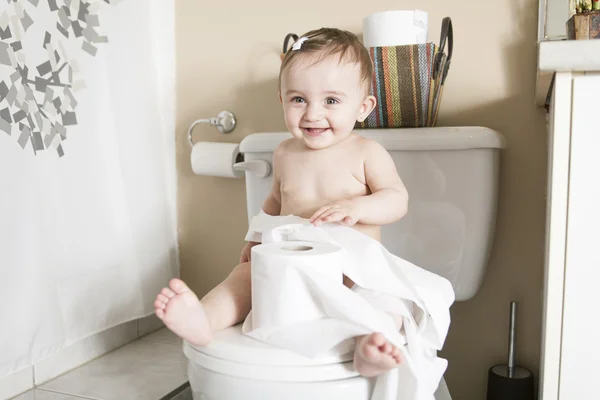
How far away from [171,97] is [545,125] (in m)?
0.91

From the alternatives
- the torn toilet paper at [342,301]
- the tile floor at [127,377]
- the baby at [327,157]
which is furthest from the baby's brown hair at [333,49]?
the tile floor at [127,377]

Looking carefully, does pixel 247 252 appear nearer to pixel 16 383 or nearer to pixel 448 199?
pixel 448 199

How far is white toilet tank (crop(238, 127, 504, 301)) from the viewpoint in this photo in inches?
47.9

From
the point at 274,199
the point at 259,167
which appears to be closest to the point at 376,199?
the point at 274,199

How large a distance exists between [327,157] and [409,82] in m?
0.26

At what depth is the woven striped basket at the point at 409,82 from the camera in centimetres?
126

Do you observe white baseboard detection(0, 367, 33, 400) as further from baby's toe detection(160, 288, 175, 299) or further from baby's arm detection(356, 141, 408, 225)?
baby's arm detection(356, 141, 408, 225)

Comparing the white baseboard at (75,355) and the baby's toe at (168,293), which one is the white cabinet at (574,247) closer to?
the baby's toe at (168,293)

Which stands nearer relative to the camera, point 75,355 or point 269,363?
point 269,363

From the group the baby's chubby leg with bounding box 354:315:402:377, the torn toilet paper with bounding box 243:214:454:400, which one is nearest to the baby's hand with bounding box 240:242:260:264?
the torn toilet paper with bounding box 243:214:454:400

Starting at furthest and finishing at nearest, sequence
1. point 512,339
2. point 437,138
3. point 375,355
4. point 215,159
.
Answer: point 215,159, point 512,339, point 437,138, point 375,355

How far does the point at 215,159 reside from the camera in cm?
153

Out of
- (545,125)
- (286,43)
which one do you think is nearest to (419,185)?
(545,125)

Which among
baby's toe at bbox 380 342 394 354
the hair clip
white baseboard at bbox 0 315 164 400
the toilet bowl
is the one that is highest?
the hair clip
